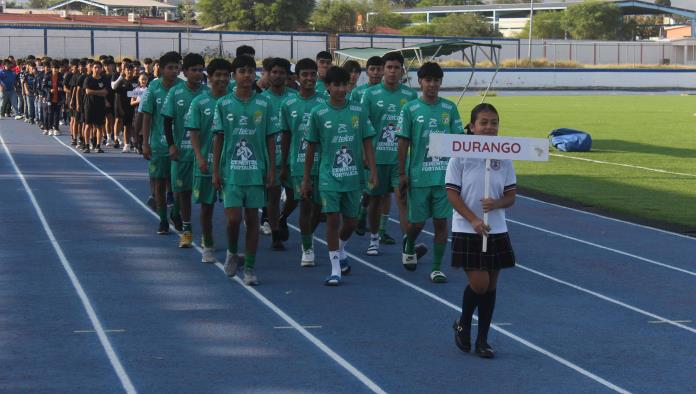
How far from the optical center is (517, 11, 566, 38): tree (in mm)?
116688

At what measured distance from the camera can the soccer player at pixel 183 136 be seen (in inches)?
470

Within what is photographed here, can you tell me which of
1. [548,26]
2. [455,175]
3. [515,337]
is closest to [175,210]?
[515,337]

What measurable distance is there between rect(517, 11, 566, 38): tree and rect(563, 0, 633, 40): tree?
6.80 ft

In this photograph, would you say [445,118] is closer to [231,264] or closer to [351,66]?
[231,264]

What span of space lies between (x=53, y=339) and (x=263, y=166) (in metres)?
2.78

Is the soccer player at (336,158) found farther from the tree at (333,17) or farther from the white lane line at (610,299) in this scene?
the tree at (333,17)

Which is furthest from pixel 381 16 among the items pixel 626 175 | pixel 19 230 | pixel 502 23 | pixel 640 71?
pixel 19 230

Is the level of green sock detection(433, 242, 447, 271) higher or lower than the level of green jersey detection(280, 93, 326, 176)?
lower

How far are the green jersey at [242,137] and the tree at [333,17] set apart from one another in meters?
94.7

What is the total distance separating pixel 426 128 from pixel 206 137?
2.24 m

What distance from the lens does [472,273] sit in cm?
766

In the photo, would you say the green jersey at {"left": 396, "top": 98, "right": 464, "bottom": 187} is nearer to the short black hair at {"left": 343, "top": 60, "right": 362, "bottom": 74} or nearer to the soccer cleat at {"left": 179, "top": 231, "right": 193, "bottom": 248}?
the short black hair at {"left": 343, "top": 60, "right": 362, "bottom": 74}

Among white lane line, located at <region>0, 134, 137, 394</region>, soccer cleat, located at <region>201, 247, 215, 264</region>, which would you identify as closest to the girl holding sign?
white lane line, located at <region>0, 134, 137, 394</region>

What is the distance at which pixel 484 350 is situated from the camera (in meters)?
7.73
